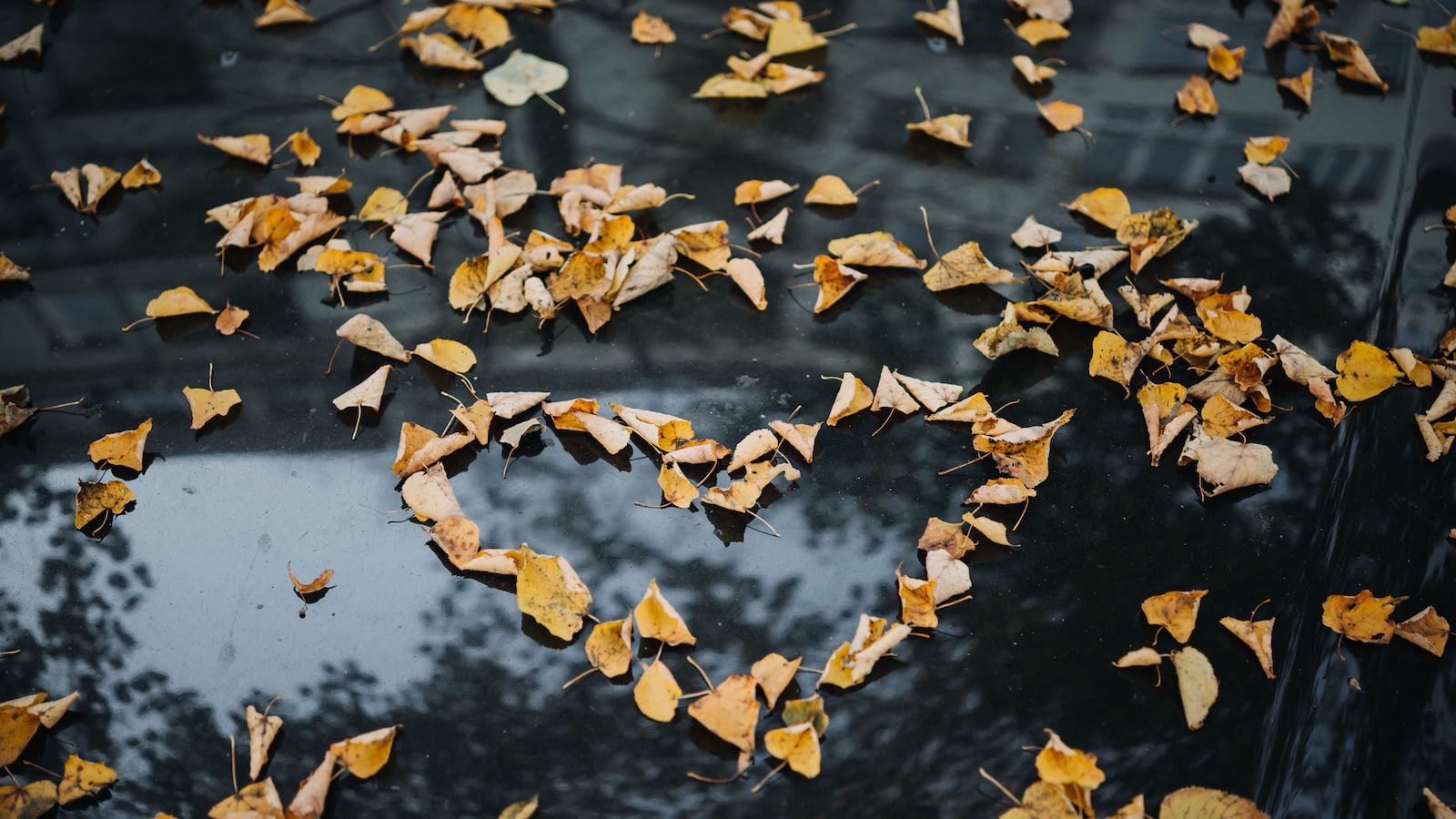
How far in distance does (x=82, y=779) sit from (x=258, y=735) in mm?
219

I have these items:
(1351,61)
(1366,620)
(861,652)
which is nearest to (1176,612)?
(1366,620)

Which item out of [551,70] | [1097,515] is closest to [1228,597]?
[1097,515]

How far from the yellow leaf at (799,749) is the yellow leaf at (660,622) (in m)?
0.18

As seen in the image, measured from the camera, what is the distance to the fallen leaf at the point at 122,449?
1568 millimetres

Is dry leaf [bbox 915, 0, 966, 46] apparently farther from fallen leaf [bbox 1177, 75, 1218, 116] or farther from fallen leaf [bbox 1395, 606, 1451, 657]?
fallen leaf [bbox 1395, 606, 1451, 657]

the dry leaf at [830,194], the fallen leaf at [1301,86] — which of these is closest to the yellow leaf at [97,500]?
the dry leaf at [830,194]

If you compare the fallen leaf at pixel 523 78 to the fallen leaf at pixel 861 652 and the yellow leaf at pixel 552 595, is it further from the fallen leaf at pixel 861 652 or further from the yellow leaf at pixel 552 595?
the fallen leaf at pixel 861 652

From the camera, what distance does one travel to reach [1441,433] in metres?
1.58

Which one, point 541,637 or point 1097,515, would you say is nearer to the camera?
point 541,637

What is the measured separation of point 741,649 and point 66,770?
0.86m

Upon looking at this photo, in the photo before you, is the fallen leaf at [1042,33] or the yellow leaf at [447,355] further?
the fallen leaf at [1042,33]

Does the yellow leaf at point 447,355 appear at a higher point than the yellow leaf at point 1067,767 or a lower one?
higher

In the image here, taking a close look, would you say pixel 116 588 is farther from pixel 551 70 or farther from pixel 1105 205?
pixel 1105 205

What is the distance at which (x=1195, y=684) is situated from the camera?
133 centimetres
